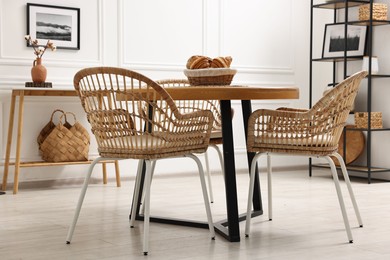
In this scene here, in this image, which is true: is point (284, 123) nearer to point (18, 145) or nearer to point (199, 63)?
point (199, 63)

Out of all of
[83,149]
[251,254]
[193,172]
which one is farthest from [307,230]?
[193,172]

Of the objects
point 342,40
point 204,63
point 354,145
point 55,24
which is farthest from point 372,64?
point 55,24

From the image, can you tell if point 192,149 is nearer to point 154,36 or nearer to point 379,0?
point 154,36

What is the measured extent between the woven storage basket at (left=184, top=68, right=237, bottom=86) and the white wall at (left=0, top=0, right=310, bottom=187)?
1.96m

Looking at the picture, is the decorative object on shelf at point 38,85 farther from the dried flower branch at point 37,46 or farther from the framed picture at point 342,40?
the framed picture at point 342,40

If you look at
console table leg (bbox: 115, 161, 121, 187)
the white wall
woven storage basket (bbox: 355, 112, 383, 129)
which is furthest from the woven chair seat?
woven storage basket (bbox: 355, 112, 383, 129)

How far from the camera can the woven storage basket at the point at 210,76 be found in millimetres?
2969

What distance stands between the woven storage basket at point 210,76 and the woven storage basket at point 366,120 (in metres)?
2.34

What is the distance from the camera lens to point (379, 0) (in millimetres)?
5312

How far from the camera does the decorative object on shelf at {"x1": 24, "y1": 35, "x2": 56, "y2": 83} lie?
4.35 metres

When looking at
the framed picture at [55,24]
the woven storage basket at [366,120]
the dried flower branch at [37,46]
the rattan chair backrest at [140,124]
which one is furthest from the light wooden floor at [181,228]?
the framed picture at [55,24]

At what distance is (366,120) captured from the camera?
5.03 meters

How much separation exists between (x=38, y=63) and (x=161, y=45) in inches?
45.6

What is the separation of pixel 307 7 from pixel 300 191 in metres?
2.26
